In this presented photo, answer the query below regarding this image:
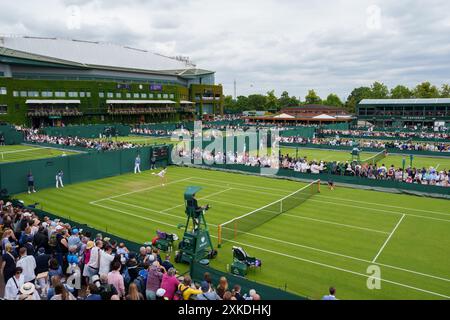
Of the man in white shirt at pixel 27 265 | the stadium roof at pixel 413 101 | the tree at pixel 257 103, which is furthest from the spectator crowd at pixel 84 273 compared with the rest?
the tree at pixel 257 103

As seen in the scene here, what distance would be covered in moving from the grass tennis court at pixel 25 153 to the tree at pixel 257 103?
368 feet

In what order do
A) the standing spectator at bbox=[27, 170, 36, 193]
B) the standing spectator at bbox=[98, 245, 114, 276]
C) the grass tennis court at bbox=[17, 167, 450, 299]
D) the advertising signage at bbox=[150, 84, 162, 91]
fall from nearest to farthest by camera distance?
the standing spectator at bbox=[98, 245, 114, 276] → the grass tennis court at bbox=[17, 167, 450, 299] → the standing spectator at bbox=[27, 170, 36, 193] → the advertising signage at bbox=[150, 84, 162, 91]

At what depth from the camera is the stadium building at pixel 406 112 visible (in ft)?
286

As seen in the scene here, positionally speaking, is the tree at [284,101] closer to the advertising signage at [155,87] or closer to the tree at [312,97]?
the tree at [312,97]

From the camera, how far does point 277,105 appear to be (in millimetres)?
156500

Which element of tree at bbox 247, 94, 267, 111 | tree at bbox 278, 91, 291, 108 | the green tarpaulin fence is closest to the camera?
the green tarpaulin fence

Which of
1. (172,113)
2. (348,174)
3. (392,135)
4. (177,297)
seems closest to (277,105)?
(172,113)

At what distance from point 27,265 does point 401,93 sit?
464ft

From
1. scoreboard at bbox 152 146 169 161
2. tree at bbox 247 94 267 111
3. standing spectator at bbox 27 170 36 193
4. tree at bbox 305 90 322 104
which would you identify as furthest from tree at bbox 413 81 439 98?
standing spectator at bbox 27 170 36 193

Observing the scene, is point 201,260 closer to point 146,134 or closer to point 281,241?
point 281,241

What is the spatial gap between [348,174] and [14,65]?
232 ft

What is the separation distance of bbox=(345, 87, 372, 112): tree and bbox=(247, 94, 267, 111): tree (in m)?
32.7

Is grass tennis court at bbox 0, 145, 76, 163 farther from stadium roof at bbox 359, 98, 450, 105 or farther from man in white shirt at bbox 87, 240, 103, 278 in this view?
stadium roof at bbox 359, 98, 450, 105

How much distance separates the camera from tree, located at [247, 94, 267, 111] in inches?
6058
